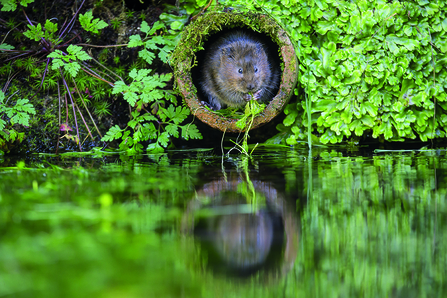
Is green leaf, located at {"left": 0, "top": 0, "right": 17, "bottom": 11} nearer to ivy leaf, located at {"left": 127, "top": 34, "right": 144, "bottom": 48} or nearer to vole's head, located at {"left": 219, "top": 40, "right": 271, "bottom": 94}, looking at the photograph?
ivy leaf, located at {"left": 127, "top": 34, "right": 144, "bottom": 48}

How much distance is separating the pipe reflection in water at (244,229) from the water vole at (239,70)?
2030 millimetres

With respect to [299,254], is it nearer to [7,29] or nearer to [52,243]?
[52,243]

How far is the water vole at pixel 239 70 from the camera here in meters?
3.76

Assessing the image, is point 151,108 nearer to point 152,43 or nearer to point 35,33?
point 152,43

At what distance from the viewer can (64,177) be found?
2.18 meters

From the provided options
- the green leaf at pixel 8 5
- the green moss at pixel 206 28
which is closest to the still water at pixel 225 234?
the green moss at pixel 206 28

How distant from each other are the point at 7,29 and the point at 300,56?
10.1ft

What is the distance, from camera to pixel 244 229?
1.35 metres

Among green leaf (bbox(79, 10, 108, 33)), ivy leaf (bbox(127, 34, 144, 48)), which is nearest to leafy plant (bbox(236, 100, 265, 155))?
ivy leaf (bbox(127, 34, 144, 48))

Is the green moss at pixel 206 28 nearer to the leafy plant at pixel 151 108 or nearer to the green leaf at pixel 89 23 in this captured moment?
the leafy plant at pixel 151 108

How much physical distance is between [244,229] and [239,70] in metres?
2.69

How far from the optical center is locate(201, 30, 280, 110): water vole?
376 centimetres

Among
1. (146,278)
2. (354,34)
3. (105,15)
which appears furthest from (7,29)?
(146,278)

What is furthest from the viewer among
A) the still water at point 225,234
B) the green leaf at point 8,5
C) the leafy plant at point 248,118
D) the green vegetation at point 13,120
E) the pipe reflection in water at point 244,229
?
the green leaf at point 8,5
